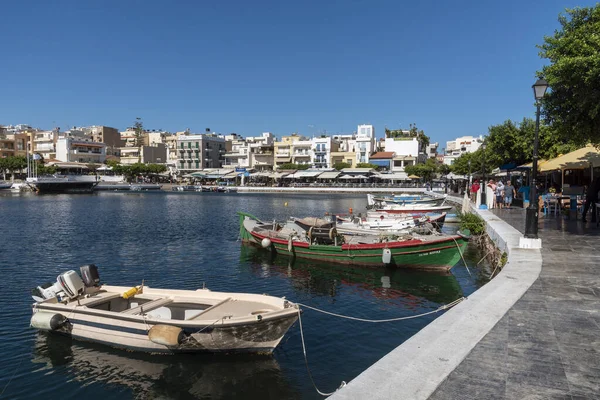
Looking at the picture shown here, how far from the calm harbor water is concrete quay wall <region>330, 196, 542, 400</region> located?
7.91 feet

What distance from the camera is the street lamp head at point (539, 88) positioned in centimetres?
1171

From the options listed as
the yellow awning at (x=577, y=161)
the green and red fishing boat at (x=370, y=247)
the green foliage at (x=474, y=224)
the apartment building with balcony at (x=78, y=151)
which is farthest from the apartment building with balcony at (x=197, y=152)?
the yellow awning at (x=577, y=161)

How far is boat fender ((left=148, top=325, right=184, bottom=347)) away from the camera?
805 cm

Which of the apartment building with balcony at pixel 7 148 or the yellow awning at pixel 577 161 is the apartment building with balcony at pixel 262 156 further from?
the yellow awning at pixel 577 161

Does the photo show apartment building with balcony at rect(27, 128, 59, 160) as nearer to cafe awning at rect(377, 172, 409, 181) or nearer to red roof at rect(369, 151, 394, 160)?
red roof at rect(369, 151, 394, 160)

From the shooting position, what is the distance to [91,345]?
30.2 feet

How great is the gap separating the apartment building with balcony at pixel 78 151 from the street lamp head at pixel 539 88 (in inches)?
4576

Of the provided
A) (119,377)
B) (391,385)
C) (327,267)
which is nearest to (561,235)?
(327,267)

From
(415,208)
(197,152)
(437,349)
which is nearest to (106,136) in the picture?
(197,152)

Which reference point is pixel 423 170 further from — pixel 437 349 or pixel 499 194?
pixel 437 349

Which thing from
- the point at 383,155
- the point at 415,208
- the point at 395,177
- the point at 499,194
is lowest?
the point at 415,208

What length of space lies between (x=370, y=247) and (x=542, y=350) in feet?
38.2

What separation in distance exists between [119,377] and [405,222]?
16.5 metres

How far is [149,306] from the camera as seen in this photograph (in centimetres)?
924
